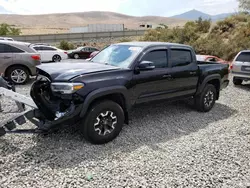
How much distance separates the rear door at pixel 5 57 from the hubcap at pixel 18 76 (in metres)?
0.36

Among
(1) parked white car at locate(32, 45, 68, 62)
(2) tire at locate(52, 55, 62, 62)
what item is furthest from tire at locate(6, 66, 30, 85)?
(2) tire at locate(52, 55, 62, 62)

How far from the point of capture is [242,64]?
9633 mm

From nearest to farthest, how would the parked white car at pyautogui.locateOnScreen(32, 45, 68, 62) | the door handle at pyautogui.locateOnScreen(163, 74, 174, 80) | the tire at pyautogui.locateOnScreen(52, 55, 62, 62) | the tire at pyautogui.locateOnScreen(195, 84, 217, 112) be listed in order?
the door handle at pyautogui.locateOnScreen(163, 74, 174, 80) < the tire at pyautogui.locateOnScreen(195, 84, 217, 112) < the parked white car at pyautogui.locateOnScreen(32, 45, 68, 62) < the tire at pyautogui.locateOnScreen(52, 55, 62, 62)

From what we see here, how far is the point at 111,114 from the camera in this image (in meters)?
4.44

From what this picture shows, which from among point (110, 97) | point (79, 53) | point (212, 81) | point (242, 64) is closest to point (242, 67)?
point (242, 64)

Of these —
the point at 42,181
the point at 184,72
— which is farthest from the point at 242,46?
the point at 42,181

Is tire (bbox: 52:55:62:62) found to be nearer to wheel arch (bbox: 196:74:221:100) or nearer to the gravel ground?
the gravel ground

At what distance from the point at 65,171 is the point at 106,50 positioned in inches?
122

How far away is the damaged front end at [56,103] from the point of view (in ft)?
13.0

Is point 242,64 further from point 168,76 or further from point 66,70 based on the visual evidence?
point 66,70

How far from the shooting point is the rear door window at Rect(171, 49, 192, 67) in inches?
223

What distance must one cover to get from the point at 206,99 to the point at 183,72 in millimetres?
1296

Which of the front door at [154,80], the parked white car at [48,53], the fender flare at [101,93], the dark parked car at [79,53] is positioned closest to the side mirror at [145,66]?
the front door at [154,80]

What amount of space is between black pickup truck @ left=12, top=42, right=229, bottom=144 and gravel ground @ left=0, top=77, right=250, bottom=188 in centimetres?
43
